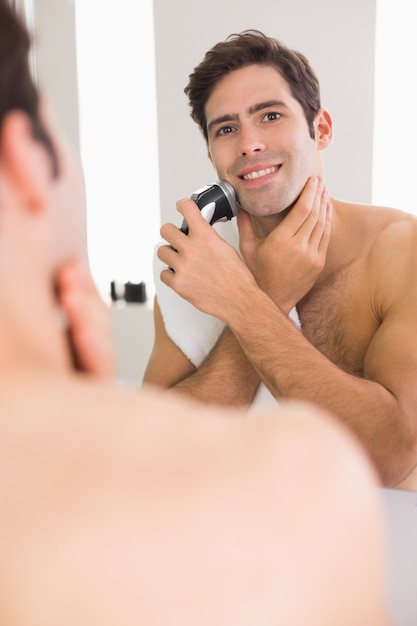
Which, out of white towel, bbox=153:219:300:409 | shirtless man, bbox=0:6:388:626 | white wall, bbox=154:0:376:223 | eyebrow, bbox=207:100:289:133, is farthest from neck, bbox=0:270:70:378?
white wall, bbox=154:0:376:223

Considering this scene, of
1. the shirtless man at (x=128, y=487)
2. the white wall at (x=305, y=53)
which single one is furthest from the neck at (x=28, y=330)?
the white wall at (x=305, y=53)

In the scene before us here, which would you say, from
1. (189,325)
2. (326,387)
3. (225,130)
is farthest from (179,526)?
(225,130)

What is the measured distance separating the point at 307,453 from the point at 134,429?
0.18ft

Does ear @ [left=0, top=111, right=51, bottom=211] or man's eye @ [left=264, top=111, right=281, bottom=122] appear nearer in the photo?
ear @ [left=0, top=111, right=51, bottom=211]

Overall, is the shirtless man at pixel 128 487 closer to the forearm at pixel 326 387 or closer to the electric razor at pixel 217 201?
the forearm at pixel 326 387

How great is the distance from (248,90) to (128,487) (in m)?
1.04

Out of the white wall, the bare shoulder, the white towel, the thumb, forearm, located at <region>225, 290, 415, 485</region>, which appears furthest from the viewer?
the white wall

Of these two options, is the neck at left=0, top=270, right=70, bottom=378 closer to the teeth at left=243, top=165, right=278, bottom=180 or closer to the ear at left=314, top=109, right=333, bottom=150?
the teeth at left=243, top=165, right=278, bottom=180

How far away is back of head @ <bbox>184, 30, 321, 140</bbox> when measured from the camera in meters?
1.15

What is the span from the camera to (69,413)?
216 mm

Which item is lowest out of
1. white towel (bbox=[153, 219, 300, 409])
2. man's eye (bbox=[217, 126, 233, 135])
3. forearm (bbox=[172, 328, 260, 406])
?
forearm (bbox=[172, 328, 260, 406])

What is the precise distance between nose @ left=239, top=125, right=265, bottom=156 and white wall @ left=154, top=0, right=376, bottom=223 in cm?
→ 25

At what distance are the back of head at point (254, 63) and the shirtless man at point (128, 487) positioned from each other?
0.99 m

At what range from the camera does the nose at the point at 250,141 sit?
1125 millimetres
